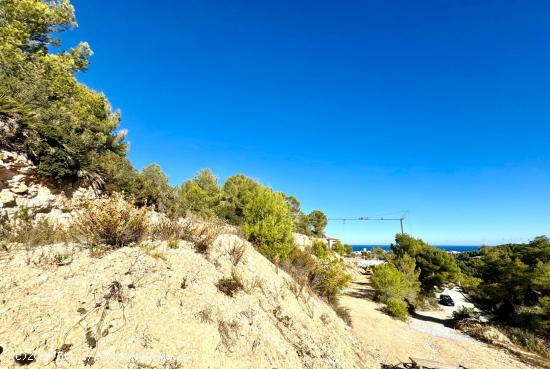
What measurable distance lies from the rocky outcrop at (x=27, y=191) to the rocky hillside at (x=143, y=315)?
2453mm

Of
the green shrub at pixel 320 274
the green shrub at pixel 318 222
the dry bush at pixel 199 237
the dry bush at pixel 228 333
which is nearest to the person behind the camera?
the dry bush at pixel 228 333

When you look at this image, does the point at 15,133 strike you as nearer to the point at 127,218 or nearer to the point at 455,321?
the point at 127,218

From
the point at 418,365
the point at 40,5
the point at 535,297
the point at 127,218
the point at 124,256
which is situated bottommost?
the point at 418,365

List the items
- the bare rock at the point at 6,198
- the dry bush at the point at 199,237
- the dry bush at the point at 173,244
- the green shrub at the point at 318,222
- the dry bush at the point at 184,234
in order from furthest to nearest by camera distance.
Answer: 1. the green shrub at the point at 318,222
2. the dry bush at the point at 199,237
3. the dry bush at the point at 184,234
4. the bare rock at the point at 6,198
5. the dry bush at the point at 173,244

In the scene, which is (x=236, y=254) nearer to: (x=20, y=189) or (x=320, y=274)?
(x=20, y=189)

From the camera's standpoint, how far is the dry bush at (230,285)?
5348 millimetres

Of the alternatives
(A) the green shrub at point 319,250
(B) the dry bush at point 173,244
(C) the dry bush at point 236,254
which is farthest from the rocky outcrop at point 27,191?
(A) the green shrub at point 319,250

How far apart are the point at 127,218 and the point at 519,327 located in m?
23.9

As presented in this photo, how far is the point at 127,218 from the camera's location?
207 inches

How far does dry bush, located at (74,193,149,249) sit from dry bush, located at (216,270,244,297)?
6.66 ft

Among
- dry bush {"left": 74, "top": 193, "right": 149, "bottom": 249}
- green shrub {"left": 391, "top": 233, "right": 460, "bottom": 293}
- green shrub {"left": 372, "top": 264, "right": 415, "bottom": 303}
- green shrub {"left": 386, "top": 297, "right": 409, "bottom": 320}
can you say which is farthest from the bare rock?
green shrub {"left": 391, "top": 233, "right": 460, "bottom": 293}

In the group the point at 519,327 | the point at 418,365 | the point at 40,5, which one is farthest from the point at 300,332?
the point at 40,5

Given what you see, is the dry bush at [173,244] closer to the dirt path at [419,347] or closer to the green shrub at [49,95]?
the green shrub at [49,95]

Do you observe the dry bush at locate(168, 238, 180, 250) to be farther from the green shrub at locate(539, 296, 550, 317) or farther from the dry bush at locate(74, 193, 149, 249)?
the green shrub at locate(539, 296, 550, 317)
